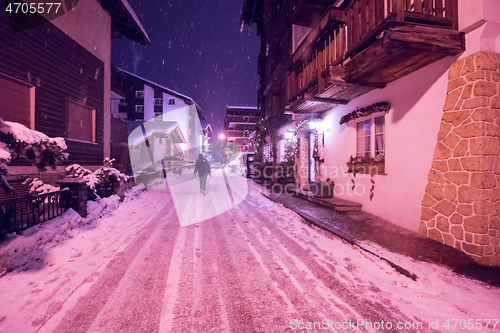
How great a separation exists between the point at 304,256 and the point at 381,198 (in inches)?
141

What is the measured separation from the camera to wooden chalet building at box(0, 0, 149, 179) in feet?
23.4

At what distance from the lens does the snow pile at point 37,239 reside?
3707mm

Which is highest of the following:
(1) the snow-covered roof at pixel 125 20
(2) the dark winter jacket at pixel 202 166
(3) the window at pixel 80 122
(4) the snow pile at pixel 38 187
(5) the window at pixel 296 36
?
(1) the snow-covered roof at pixel 125 20

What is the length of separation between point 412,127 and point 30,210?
8.70m

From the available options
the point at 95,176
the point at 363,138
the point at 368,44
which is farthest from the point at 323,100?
the point at 95,176

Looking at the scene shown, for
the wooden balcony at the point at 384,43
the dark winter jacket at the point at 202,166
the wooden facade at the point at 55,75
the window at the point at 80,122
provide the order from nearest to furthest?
the wooden balcony at the point at 384,43 < the wooden facade at the point at 55,75 < the window at the point at 80,122 < the dark winter jacket at the point at 202,166

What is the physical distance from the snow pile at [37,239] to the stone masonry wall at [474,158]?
23.9 ft

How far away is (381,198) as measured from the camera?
6.56 m

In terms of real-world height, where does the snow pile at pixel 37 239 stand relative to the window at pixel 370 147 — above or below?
below

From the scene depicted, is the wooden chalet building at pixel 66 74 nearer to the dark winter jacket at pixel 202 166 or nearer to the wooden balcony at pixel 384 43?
the dark winter jacket at pixel 202 166

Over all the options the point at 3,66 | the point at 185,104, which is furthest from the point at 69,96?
the point at 185,104

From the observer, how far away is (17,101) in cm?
730

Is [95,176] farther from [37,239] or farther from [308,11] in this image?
[308,11]

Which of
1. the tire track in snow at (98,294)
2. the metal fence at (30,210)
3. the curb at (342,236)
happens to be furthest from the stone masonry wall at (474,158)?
the metal fence at (30,210)
